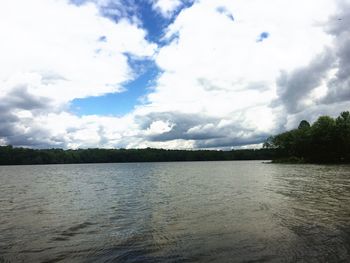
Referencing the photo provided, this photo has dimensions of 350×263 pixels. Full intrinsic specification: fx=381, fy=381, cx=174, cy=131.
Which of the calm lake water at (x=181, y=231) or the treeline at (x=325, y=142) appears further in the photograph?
the treeline at (x=325, y=142)

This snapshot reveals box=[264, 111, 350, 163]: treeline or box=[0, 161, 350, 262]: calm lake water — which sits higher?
box=[264, 111, 350, 163]: treeline

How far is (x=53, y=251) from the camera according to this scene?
16.0 m

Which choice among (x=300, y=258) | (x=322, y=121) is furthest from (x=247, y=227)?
(x=322, y=121)

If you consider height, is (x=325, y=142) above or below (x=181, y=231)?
above

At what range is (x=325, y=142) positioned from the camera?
12644cm

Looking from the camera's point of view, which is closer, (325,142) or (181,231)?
(181,231)

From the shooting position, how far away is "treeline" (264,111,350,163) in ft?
404

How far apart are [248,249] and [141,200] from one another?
67.2 ft

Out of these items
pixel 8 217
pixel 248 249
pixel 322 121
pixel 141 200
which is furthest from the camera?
pixel 322 121

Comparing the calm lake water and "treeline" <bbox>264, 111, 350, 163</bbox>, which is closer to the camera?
the calm lake water

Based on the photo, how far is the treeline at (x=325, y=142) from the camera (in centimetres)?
12319

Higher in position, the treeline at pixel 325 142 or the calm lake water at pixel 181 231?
the treeline at pixel 325 142

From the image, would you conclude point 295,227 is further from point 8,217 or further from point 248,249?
point 8,217

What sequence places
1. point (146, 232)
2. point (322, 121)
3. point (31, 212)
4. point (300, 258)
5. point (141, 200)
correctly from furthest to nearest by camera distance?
point (322, 121), point (141, 200), point (31, 212), point (146, 232), point (300, 258)
